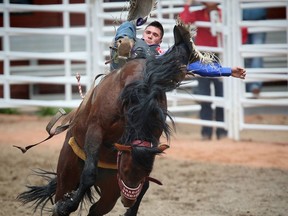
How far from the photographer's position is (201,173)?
874 centimetres

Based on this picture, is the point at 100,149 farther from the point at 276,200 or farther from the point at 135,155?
the point at 276,200

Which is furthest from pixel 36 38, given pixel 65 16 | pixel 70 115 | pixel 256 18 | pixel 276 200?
pixel 70 115

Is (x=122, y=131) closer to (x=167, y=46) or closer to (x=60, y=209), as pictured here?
(x=60, y=209)

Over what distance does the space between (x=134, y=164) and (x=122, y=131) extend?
418 mm

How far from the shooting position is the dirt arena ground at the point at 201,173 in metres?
7.18

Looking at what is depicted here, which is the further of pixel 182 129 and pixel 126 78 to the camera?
pixel 182 129

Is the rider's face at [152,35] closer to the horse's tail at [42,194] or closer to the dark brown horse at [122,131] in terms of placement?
the dark brown horse at [122,131]

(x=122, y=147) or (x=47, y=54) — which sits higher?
(x=47, y=54)

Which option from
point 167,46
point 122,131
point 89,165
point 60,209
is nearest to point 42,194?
point 60,209

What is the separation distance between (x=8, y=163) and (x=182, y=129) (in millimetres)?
3479

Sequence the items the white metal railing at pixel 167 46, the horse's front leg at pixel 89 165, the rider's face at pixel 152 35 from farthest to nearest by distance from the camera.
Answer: the white metal railing at pixel 167 46, the rider's face at pixel 152 35, the horse's front leg at pixel 89 165

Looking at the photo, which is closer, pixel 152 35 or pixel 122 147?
pixel 122 147

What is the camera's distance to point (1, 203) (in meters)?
7.26

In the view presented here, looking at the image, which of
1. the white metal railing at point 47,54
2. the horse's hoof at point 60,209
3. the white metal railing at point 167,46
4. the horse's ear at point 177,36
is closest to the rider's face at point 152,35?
the horse's ear at point 177,36
